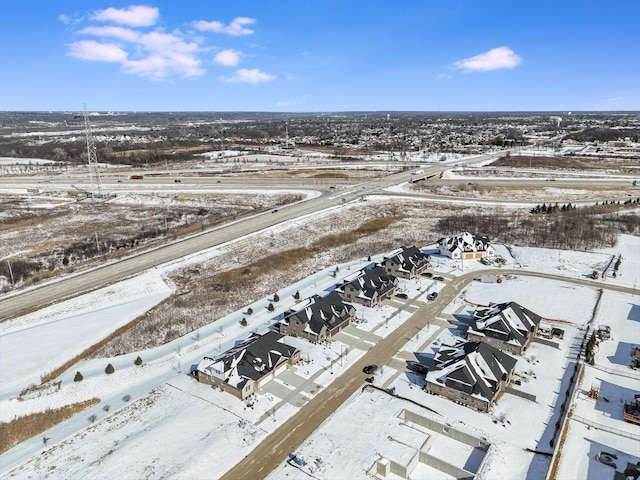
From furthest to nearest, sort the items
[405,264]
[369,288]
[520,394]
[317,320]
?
[405,264] < [369,288] < [317,320] < [520,394]

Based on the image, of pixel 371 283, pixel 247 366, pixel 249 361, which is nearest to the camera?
pixel 247 366

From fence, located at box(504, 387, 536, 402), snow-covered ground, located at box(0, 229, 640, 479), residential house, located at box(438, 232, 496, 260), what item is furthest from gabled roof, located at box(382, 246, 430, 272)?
fence, located at box(504, 387, 536, 402)

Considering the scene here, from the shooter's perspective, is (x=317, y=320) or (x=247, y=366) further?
(x=317, y=320)

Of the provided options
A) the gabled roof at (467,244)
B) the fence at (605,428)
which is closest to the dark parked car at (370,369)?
the fence at (605,428)

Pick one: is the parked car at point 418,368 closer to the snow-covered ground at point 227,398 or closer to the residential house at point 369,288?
the snow-covered ground at point 227,398

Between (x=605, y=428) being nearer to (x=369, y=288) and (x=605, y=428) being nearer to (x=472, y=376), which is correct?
(x=472, y=376)

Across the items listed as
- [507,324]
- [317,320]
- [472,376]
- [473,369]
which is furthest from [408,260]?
[472,376]
